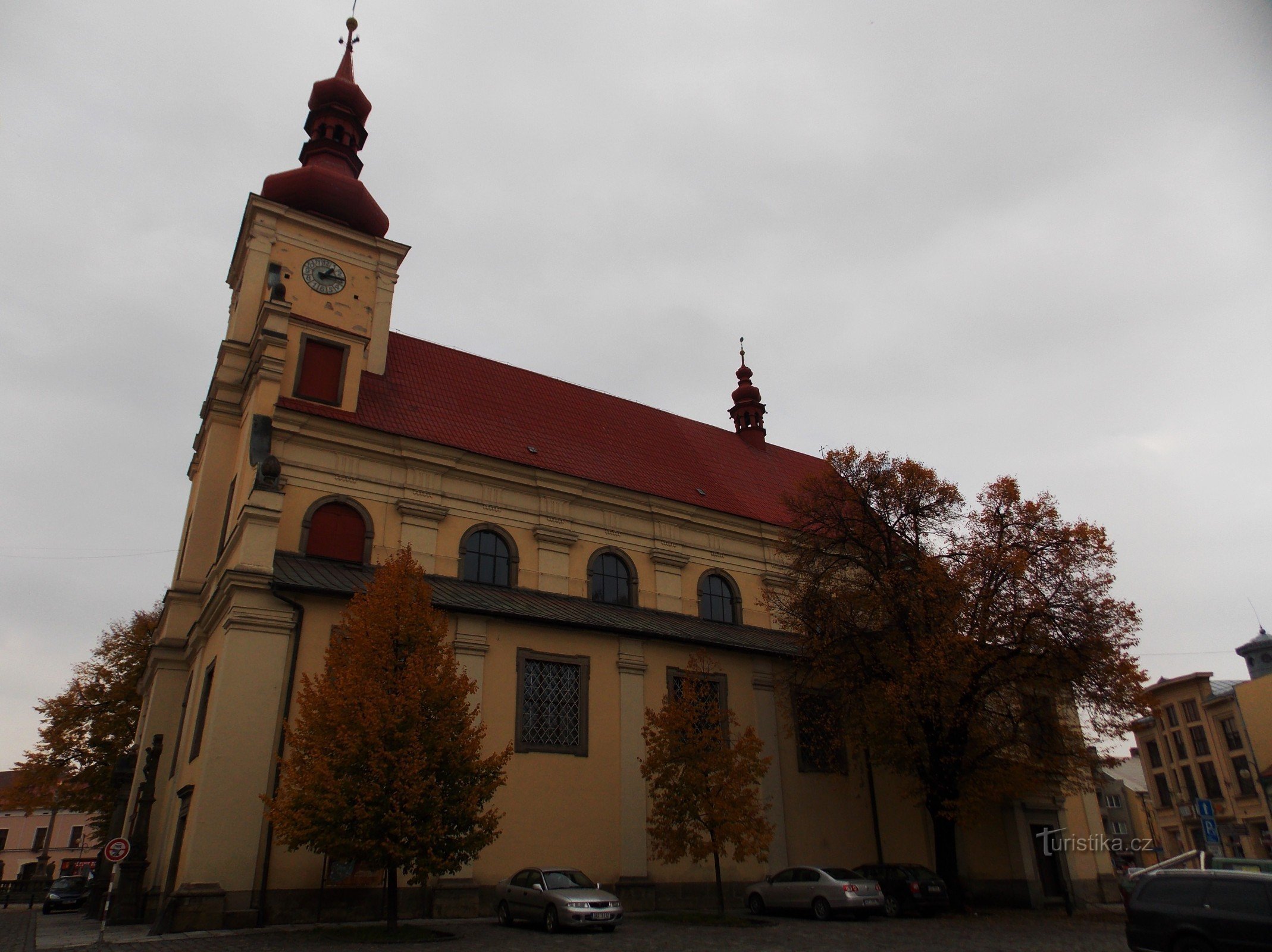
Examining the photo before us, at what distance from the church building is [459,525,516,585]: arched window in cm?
6

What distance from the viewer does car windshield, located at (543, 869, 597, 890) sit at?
14828 mm

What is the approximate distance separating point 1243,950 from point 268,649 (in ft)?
53.4

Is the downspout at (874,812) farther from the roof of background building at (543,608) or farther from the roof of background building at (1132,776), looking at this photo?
the roof of background building at (1132,776)

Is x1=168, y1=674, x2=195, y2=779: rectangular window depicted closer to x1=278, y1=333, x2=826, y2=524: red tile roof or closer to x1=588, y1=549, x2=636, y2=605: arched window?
x1=278, y1=333, x2=826, y2=524: red tile roof

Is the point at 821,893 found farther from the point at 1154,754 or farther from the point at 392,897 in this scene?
the point at 1154,754

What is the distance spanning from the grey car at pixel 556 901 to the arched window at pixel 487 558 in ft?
25.0

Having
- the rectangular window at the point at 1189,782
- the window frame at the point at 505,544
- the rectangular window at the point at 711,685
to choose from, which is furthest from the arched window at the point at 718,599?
the rectangular window at the point at 1189,782

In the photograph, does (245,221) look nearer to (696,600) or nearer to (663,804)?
(696,600)

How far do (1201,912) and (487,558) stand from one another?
15803mm

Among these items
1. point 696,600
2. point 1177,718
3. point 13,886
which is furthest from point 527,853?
point 1177,718

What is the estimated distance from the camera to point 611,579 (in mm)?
23656

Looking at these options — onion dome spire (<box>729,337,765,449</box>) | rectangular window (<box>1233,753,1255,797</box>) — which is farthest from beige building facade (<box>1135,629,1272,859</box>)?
onion dome spire (<box>729,337,765,449</box>)

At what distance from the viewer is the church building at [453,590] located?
16562 mm

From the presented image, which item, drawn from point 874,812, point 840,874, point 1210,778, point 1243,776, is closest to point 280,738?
point 840,874
